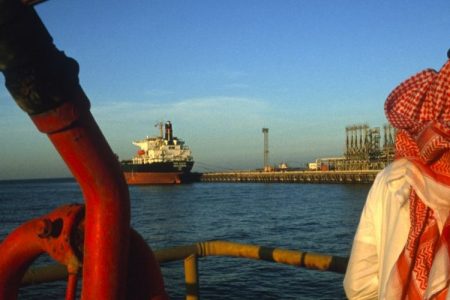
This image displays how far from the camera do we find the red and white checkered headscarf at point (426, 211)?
1396 millimetres

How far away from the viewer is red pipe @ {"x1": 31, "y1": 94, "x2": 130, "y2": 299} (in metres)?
1.20

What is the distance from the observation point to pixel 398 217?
5.16 feet

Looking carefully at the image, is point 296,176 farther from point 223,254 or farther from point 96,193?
point 96,193

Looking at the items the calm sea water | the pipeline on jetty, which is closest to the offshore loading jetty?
the pipeline on jetty

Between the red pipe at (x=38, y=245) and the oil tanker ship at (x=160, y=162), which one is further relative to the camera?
the oil tanker ship at (x=160, y=162)

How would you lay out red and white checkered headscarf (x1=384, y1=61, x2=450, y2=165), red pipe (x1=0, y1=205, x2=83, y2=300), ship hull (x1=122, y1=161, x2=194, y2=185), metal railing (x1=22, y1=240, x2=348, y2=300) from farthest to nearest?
1. ship hull (x1=122, y1=161, x2=194, y2=185)
2. metal railing (x1=22, y1=240, x2=348, y2=300)
3. red and white checkered headscarf (x1=384, y1=61, x2=450, y2=165)
4. red pipe (x1=0, y1=205, x2=83, y2=300)

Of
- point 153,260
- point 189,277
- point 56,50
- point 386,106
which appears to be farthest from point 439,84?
point 189,277

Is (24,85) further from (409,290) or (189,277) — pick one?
(189,277)

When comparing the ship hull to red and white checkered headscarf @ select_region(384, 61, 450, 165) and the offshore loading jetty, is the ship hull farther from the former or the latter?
red and white checkered headscarf @ select_region(384, 61, 450, 165)

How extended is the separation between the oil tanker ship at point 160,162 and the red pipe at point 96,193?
62973 mm

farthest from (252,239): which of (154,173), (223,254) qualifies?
(154,173)

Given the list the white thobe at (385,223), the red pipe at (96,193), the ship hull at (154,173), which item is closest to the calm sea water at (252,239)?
the white thobe at (385,223)

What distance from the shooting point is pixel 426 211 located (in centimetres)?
150

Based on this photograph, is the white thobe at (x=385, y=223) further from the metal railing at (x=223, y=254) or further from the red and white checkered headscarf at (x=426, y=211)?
the metal railing at (x=223, y=254)
